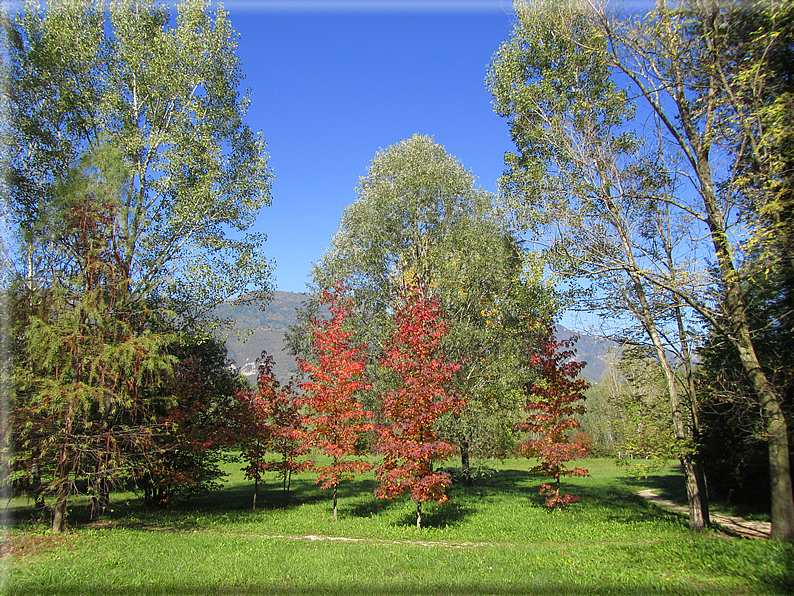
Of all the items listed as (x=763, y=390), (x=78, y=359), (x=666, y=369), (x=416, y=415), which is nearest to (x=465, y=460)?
(x=416, y=415)

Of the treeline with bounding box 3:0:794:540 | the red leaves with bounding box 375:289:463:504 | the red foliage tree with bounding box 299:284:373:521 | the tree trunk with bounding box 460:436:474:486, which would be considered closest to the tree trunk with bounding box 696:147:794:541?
the treeline with bounding box 3:0:794:540

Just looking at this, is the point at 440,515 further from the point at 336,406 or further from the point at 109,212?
the point at 109,212

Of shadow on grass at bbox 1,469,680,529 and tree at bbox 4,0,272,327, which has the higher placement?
tree at bbox 4,0,272,327

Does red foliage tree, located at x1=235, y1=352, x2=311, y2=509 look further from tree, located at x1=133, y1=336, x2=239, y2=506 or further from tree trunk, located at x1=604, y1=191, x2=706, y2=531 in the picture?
tree trunk, located at x1=604, y1=191, x2=706, y2=531

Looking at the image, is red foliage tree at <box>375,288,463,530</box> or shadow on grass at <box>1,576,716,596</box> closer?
shadow on grass at <box>1,576,716,596</box>

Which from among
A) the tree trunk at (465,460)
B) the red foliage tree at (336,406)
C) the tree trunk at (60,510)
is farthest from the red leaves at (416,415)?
the tree trunk at (60,510)

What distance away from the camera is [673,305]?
10.3m

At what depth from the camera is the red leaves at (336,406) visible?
1340 cm

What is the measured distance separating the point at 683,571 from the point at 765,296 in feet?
20.8

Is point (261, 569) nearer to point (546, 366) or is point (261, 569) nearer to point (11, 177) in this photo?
point (546, 366)

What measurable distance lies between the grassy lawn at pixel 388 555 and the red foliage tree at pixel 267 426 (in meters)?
1.59

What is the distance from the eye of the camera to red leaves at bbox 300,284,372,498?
44.0 feet

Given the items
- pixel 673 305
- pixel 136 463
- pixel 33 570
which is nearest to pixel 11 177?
pixel 136 463

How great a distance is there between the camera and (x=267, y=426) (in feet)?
52.1
